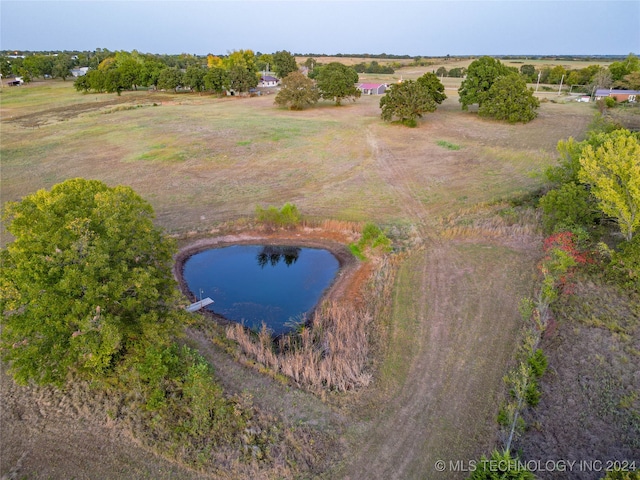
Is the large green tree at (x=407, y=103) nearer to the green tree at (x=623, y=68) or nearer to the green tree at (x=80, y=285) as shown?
the green tree at (x=80, y=285)

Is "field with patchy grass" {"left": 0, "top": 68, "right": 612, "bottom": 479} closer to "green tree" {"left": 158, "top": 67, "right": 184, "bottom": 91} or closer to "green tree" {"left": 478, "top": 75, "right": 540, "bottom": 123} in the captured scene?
"green tree" {"left": 478, "top": 75, "right": 540, "bottom": 123}

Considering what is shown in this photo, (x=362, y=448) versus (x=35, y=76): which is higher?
(x=35, y=76)

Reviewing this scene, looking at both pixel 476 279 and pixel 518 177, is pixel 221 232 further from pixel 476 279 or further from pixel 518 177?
pixel 518 177

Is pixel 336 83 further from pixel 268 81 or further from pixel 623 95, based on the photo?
pixel 623 95

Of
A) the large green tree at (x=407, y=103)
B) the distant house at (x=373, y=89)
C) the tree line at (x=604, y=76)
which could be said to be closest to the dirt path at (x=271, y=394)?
the large green tree at (x=407, y=103)

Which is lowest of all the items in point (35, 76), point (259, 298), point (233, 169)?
point (259, 298)

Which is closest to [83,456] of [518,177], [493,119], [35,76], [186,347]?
[186,347]

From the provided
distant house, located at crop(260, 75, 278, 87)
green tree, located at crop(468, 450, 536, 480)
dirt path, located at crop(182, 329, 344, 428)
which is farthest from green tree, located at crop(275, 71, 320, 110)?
green tree, located at crop(468, 450, 536, 480)

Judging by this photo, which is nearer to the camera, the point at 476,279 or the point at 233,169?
the point at 476,279

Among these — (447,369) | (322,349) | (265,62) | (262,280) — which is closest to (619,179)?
(447,369)
